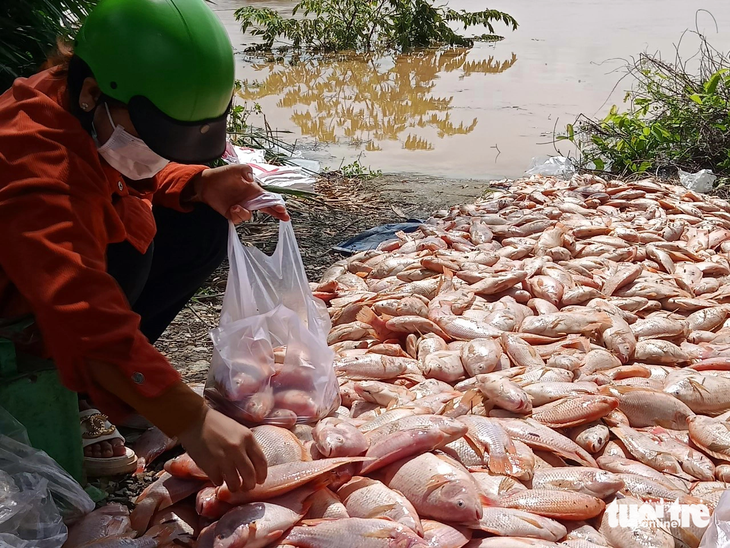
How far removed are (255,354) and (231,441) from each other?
0.69 metres

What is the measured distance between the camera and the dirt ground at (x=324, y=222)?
3410mm

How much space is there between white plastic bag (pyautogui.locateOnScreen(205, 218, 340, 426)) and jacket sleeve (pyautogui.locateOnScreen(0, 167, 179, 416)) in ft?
1.89

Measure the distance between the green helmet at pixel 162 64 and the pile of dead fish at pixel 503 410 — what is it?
35.3 inches

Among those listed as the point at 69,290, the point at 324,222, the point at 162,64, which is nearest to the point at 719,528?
the point at 69,290

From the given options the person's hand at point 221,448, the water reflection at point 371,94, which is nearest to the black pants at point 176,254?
the person's hand at point 221,448

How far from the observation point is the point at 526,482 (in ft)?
6.58

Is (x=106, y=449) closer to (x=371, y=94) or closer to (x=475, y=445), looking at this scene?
(x=475, y=445)

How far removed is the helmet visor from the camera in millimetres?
1689

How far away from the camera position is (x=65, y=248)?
5.15 ft

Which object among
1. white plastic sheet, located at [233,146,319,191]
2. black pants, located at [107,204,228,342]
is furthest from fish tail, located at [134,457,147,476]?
white plastic sheet, located at [233,146,319,191]

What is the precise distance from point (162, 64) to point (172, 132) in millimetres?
159

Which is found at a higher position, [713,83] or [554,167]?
[713,83]

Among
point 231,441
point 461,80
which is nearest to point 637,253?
point 231,441

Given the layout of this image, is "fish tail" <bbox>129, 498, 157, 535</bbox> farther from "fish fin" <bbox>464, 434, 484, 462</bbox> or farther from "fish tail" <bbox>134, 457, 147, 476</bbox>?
"fish fin" <bbox>464, 434, 484, 462</bbox>
